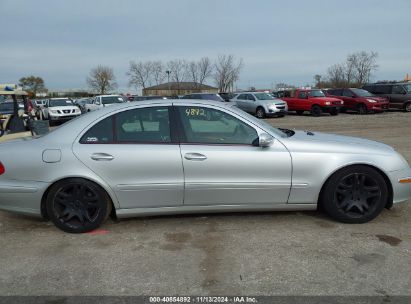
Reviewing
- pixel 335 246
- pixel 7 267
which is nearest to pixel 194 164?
pixel 335 246

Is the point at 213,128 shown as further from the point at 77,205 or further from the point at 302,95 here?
the point at 302,95

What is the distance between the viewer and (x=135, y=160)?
13.1 feet

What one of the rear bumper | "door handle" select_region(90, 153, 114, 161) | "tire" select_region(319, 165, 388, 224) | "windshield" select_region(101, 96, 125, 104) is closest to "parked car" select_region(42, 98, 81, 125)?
"windshield" select_region(101, 96, 125, 104)

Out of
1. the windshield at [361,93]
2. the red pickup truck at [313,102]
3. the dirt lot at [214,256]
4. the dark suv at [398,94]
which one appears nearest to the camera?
the dirt lot at [214,256]

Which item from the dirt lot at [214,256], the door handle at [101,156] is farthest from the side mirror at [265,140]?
the door handle at [101,156]

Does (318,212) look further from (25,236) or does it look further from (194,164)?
(25,236)

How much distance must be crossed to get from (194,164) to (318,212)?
173 cm

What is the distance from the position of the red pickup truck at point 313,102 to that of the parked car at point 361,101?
904 millimetres

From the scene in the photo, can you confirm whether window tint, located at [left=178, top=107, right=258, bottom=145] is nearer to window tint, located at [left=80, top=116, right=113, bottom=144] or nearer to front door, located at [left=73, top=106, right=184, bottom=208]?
front door, located at [left=73, top=106, right=184, bottom=208]

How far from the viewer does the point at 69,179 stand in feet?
13.2

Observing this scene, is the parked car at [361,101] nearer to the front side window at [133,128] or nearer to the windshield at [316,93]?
the windshield at [316,93]

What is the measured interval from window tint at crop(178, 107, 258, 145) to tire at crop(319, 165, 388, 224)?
1.03 meters

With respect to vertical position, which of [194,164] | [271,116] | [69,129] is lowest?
[271,116]

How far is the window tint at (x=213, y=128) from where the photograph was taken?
414 cm
